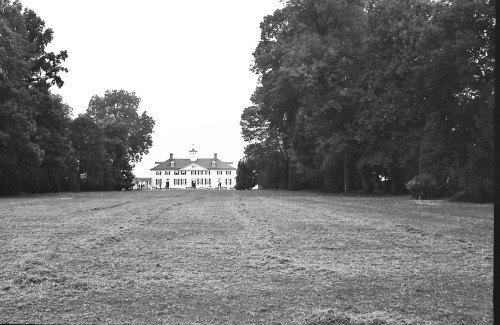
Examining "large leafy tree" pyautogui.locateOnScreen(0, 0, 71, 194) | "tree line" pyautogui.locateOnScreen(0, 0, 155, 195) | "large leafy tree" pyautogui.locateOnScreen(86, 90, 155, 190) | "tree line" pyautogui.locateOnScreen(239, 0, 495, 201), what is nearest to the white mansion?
"large leafy tree" pyautogui.locateOnScreen(86, 90, 155, 190)

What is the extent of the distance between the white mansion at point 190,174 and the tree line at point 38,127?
90.7m

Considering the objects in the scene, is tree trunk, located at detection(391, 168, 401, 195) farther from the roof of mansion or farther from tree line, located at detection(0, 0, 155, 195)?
the roof of mansion

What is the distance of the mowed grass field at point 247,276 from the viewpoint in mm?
5250

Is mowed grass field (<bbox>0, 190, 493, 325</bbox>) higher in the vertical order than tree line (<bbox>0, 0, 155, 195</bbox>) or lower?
lower

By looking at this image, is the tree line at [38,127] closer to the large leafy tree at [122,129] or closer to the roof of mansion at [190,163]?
the large leafy tree at [122,129]

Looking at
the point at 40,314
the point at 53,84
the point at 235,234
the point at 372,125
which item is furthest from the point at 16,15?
the point at 40,314

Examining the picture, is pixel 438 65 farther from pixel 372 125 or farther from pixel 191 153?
pixel 191 153

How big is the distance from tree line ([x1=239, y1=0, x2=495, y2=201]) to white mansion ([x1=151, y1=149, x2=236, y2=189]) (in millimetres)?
116632

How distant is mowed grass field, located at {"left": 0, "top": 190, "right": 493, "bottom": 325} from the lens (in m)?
5.25

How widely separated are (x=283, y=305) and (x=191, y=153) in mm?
167258

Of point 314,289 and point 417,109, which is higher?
point 417,109

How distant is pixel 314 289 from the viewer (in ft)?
21.0

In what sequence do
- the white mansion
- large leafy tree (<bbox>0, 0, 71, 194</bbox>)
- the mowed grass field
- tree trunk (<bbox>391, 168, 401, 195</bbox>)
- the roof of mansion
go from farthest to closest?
the roof of mansion < the white mansion < tree trunk (<bbox>391, 168, 401, 195</bbox>) < large leafy tree (<bbox>0, 0, 71, 194</bbox>) < the mowed grass field

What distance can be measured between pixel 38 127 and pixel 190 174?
402 feet
